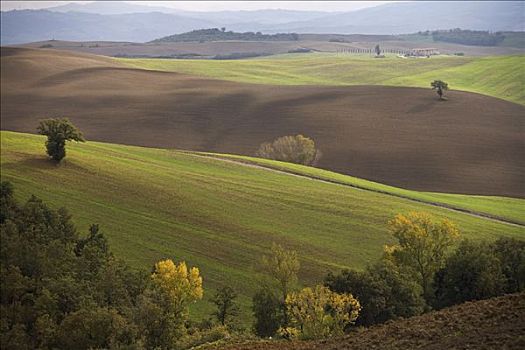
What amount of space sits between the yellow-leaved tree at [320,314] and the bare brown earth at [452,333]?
5.06 meters

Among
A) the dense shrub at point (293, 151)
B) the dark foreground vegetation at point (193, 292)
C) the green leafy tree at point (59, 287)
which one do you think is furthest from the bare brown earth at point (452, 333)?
the dense shrub at point (293, 151)

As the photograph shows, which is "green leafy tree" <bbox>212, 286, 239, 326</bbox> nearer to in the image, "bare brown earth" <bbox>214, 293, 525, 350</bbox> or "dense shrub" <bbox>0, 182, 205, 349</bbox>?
"dense shrub" <bbox>0, 182, 205, 349</bbox>

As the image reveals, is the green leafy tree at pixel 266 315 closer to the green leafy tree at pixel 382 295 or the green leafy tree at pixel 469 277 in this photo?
the green leafy tree at pixel 382 295

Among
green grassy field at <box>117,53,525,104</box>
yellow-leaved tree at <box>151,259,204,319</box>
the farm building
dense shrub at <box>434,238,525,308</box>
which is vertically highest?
the farm building

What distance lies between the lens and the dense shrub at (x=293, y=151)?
74.3m

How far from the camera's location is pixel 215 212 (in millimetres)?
49969

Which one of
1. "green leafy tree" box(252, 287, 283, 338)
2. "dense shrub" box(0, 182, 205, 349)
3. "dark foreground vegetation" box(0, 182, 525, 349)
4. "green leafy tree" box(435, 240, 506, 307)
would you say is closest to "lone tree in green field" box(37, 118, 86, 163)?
"dense shrub" box(0, 182, 205, 349)

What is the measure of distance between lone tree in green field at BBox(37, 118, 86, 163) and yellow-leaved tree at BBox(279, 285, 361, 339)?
33.5 meters

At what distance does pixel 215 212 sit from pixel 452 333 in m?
31.2

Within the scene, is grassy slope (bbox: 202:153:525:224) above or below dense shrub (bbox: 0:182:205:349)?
above


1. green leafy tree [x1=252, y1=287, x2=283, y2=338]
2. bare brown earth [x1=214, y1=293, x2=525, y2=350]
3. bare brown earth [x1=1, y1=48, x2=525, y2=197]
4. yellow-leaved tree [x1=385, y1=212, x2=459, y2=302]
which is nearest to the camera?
bare brown earth [x1=214, y1=293, x2=525, y2=350]

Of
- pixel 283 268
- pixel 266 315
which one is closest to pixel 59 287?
pixel 266 315

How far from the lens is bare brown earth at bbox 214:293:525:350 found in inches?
739

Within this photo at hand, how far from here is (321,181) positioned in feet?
201
